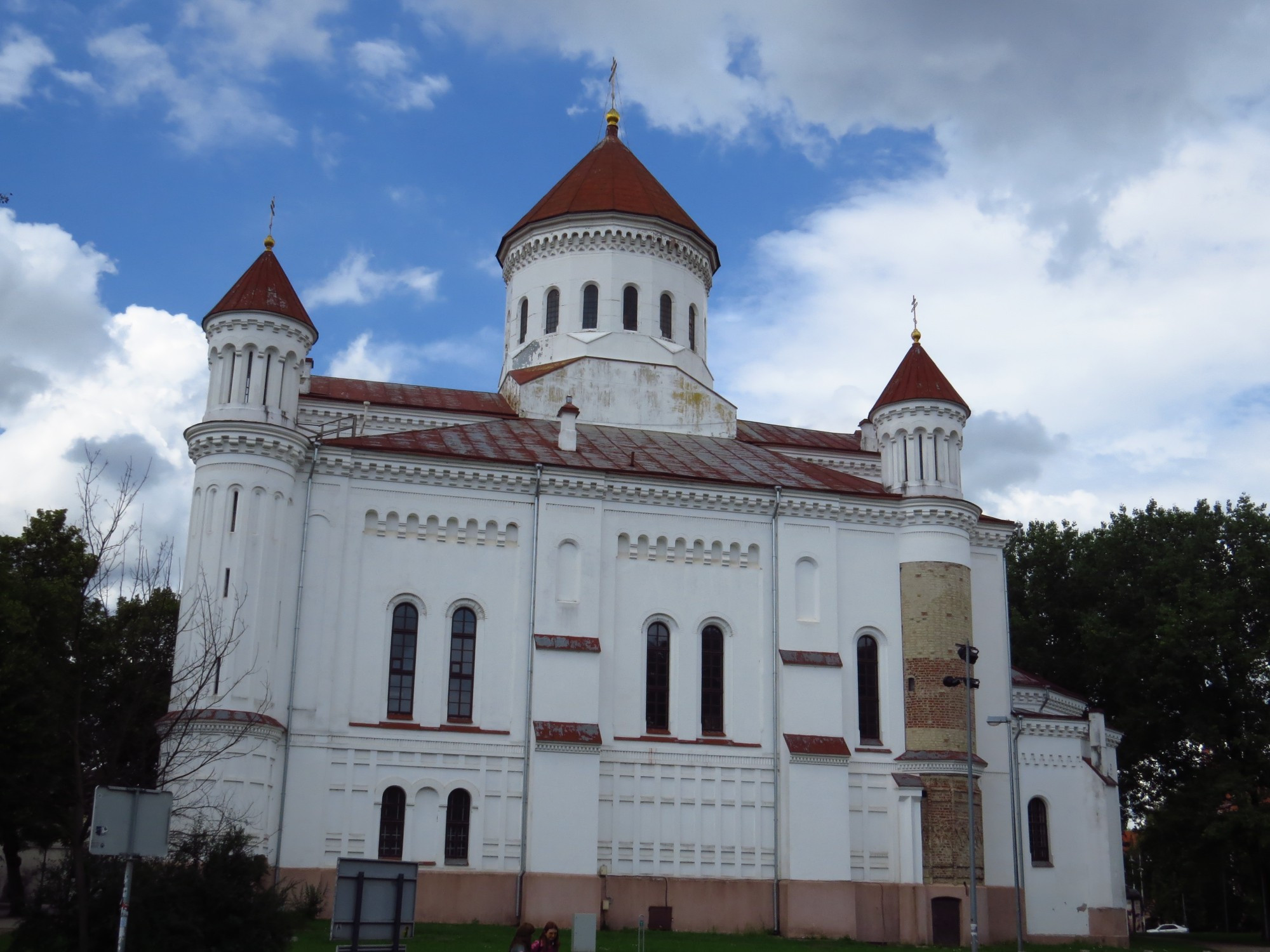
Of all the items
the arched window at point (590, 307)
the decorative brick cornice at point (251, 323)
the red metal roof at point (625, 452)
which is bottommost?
the red metal roof at point (625, 452)

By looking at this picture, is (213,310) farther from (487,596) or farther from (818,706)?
(818,706)

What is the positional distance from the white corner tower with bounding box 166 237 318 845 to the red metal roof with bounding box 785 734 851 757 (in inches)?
513

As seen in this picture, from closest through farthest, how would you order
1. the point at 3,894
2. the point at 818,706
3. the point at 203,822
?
1. the point at 203,822
2. the point at 818,706
3. the point at 3,894

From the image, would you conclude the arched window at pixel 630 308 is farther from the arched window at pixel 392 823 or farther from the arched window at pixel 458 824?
the arched window at pixel 392 823

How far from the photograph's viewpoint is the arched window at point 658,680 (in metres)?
33.5

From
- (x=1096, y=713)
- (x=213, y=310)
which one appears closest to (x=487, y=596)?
(x=213, y=310)

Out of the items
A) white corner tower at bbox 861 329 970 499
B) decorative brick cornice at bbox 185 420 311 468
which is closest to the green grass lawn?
decorative brick cornice at bbox 185 420 311 468

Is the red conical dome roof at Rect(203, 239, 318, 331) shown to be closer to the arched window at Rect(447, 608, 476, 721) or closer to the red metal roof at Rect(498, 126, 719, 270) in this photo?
the arched window at Rect(447, 608, 476, 721)

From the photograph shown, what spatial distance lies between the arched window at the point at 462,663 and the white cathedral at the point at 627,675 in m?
0.08

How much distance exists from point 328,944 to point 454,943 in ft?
8.75

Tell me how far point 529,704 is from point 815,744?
769cm

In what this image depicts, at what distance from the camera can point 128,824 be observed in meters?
13.3


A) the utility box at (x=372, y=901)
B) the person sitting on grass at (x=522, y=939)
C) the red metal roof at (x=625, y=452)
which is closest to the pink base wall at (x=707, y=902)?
the red metal roof at (x=625, y=452)

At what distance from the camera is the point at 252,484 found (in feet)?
102
